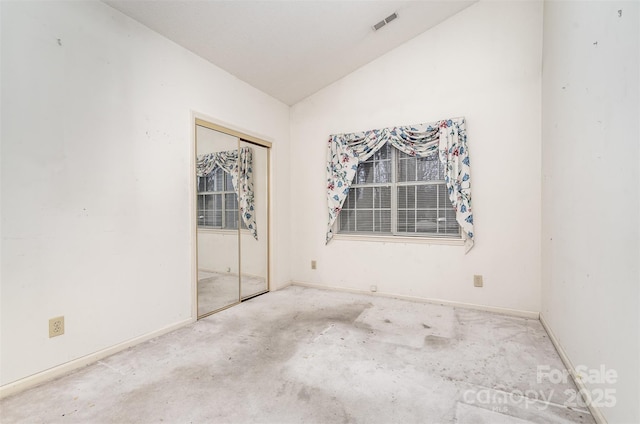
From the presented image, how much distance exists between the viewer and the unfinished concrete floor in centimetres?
154

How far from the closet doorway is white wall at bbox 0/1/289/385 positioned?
0.18 metres

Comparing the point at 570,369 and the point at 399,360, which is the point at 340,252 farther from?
the point at 570,369

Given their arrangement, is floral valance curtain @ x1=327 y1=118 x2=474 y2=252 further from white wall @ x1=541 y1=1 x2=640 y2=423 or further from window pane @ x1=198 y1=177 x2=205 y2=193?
window pane @ x1=198 y1=177 x2=205 y2=193

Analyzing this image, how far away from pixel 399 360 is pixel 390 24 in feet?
10.2

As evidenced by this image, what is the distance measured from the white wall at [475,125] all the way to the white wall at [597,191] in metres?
0.49

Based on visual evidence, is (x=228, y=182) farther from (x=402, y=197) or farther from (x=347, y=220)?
(x=402, y=197)

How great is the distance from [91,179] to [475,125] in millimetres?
3429

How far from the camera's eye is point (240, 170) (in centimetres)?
342

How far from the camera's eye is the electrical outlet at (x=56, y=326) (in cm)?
189

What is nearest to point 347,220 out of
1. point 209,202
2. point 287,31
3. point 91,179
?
point 209,202

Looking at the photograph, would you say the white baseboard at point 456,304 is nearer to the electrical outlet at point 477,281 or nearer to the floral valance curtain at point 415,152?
the electrical outlet at point 477,281

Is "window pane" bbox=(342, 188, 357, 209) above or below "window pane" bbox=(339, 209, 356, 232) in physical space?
above

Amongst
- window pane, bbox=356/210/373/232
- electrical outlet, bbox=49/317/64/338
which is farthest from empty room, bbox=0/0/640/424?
window pane, bbox=356/210/373/232

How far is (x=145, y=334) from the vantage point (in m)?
2.41
